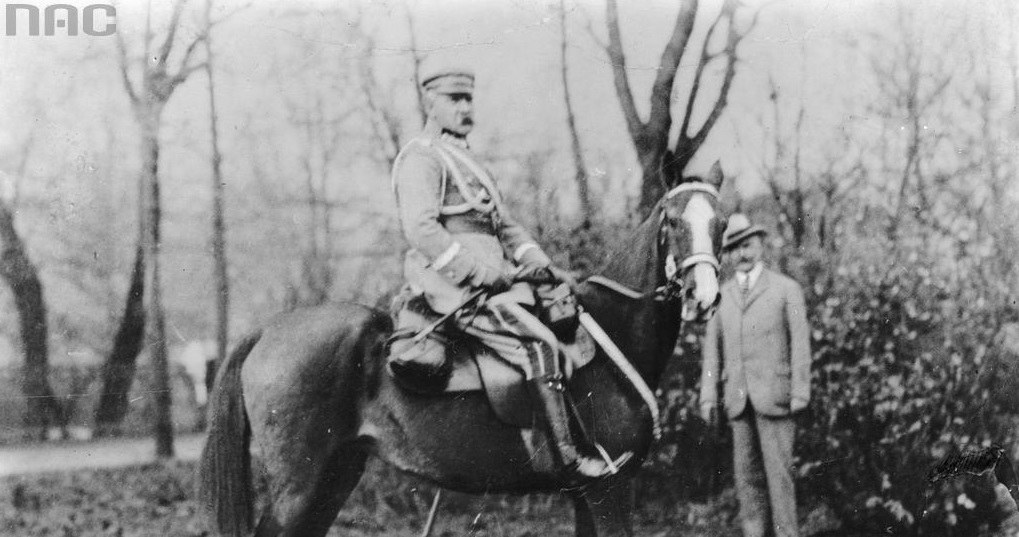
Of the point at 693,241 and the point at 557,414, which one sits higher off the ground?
the point at 693,241

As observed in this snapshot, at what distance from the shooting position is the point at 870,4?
5.65 meters

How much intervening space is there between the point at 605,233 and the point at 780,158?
119 centimetres

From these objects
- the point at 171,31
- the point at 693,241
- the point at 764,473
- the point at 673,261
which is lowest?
the point at 764,473

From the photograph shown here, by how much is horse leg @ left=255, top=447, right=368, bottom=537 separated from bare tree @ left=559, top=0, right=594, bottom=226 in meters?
1.97

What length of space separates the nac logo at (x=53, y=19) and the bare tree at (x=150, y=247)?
168mm

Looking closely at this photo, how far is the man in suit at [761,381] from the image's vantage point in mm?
5137

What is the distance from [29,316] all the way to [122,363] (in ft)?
2.09

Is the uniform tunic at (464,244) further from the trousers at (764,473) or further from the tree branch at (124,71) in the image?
the tree branch at (124,71)

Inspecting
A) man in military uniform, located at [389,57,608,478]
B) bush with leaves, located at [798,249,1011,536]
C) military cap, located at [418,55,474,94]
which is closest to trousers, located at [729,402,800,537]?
bush with leaves, located at [798,249,1011,536]

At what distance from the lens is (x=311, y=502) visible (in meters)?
4.43

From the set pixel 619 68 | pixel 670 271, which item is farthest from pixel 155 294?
pixel 619 68

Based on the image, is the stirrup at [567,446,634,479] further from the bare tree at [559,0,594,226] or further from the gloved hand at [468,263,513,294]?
the bare tree at [559,0,594,226]

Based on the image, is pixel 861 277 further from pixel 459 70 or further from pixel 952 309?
pixel 459 70

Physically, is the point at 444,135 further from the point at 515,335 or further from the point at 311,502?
the point at 311,502
